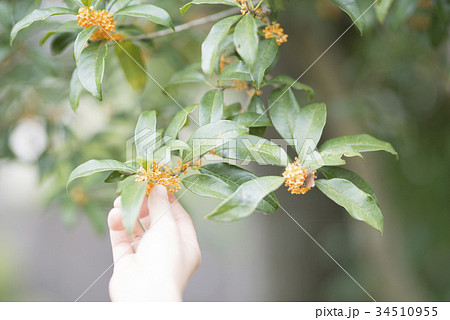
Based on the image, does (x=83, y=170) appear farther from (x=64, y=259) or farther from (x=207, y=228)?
(x=64, y=259)

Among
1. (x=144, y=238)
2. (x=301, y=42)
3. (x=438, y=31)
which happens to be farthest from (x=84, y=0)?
(x=301, y=42)

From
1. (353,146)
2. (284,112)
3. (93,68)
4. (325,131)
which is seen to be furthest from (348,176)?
(325,131)

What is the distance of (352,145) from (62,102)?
103 centimetres

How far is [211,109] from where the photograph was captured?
713mm

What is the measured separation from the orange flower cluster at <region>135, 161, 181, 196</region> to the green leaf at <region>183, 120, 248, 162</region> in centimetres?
4

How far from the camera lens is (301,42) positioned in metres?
1.60

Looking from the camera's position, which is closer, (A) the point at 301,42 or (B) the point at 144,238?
(B) the point at 144,238

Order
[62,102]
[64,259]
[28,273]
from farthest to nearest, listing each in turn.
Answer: [64,259]
[28,273]
[62,102]

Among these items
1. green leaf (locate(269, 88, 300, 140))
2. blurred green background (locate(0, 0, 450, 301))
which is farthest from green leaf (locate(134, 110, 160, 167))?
Answer: blurred green background (locate(0, 0, 450, 301))

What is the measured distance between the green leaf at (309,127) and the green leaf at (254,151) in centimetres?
4

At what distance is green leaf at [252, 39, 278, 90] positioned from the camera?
0.67 m

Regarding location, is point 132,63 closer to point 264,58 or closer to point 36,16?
point 36,16

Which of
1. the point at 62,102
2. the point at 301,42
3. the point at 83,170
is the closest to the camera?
the point at 83,170

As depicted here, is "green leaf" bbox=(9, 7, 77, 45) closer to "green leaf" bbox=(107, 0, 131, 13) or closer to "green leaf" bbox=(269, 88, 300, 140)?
"green leaf" bbox=(107, 0, 131, 13)
